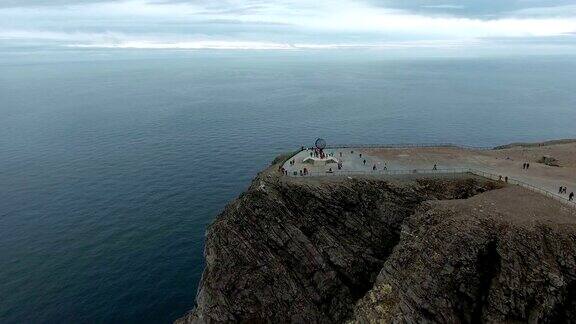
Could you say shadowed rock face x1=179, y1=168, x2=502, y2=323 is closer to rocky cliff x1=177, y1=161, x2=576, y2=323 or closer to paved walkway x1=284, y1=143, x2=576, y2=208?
rocky cliff x1=177, y1=161, x2=576, y2=323

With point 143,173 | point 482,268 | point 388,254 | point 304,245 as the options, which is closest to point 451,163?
point 388,254

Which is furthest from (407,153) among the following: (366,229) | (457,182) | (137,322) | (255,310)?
(137,322)

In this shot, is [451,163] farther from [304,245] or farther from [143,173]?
[143,173]

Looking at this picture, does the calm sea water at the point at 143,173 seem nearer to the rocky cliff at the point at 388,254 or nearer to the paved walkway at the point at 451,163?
the rocky cliff at the point at 388,254

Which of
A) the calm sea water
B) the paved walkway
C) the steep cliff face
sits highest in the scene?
the paved walkway

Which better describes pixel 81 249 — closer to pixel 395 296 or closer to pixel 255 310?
pixel 255 310

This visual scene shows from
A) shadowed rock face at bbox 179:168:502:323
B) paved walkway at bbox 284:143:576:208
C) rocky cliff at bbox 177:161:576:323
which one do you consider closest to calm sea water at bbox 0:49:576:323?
shadowed rock face at bbox 179:168:502:323

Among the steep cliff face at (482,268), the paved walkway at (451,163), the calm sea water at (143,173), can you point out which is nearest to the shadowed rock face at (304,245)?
the paved walkway at (451,163)
